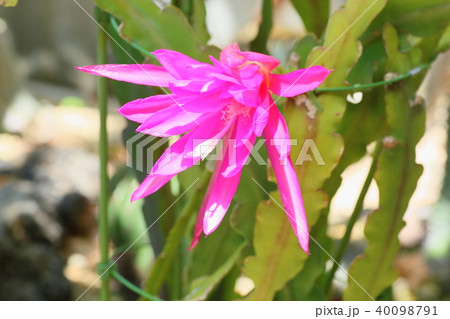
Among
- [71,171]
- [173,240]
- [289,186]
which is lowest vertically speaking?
[71,171]

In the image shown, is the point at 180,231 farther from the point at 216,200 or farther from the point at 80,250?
the point at 80,250

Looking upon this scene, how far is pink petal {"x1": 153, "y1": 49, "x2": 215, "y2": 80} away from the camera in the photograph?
0.33 metres

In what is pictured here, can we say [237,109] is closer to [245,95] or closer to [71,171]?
[245,95]

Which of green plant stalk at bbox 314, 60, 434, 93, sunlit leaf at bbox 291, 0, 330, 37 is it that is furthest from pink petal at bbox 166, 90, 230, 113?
sunlit leaf at bbox 291, 0, 330, 37

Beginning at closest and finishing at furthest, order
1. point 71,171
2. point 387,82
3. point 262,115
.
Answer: point 262,115, point 387,82, point 71,171

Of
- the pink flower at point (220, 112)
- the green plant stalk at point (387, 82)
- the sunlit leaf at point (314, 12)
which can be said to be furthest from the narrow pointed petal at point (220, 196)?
the sunlit leaf at point (314, 12)

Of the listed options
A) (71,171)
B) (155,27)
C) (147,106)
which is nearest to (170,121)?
(147,106)

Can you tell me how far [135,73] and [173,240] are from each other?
0.75ft

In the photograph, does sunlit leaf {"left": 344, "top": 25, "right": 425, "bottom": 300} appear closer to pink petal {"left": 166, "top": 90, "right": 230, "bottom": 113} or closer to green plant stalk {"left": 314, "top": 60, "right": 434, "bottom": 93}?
green plant stalk {"left": 314, "top": 60, "right": 434, "bottom": 93}

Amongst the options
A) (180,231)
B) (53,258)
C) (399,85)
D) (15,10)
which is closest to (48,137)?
(15,10)

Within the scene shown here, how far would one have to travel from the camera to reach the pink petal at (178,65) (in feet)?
1.09

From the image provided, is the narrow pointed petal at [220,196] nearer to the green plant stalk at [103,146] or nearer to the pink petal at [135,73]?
the pink petal at [135,73]

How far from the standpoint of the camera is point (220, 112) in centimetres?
35

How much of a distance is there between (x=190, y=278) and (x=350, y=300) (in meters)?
0.18
